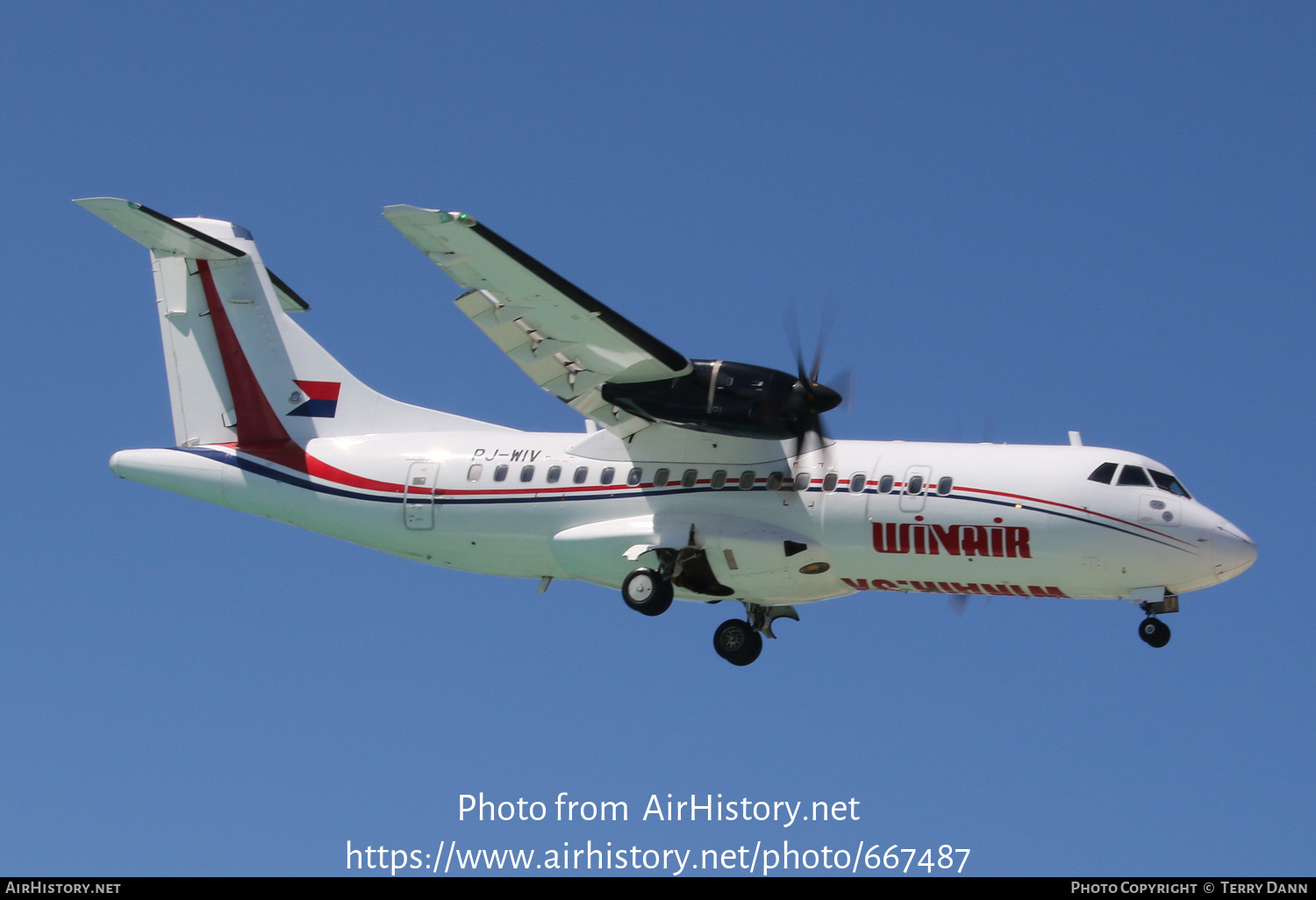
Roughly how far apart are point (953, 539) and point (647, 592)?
3700mm

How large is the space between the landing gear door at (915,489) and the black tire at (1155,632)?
2.82 m

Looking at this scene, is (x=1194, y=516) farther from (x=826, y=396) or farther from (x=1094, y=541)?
(x=826, y=396)

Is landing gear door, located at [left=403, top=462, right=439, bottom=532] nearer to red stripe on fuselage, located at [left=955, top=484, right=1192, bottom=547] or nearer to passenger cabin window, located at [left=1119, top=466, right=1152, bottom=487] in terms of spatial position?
red stripe on fuselage, located at [left=955, top=484, right=1192, bottom=547]

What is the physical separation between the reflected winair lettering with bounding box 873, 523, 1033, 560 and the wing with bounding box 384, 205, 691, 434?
10.1ft

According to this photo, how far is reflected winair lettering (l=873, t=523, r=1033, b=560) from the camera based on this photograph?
1667cm

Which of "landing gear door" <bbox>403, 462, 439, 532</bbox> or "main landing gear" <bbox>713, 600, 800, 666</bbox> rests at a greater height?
"landing gear door" <bbox>403, 462, 439, 532</bbox>

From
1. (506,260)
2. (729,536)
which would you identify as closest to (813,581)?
(729,536)

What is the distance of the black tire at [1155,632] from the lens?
16.4m

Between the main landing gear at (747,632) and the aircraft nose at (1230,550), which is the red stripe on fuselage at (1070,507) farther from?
the main landing gear at (747,632)

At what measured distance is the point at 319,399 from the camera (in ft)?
66.6

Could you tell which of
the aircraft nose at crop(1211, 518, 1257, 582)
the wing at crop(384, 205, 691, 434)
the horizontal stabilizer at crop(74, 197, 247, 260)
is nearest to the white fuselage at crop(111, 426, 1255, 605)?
the aircraft nose at crop(1211, 518, 1257, 582)

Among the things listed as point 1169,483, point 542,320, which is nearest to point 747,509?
point 542,320

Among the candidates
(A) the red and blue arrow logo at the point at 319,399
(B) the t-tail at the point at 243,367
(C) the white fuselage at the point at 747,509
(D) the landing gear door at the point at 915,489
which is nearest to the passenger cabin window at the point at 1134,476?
(C) the white fuselage at the point at 747,509

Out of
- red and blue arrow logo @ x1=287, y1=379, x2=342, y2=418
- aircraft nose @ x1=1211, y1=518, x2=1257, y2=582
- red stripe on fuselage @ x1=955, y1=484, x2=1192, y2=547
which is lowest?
aircraft nose @ x1=1211, y1=518, x2=1257, y2=582
